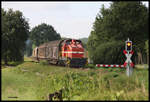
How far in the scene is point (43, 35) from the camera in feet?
259

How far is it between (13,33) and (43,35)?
138 ft

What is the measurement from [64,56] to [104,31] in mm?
10541

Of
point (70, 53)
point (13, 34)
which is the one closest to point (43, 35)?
point (13, 34)

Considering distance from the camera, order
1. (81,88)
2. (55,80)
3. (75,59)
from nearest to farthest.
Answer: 1. (81,88)
2. (55,80)
3. (75,59)

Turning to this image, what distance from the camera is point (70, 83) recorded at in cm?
1255

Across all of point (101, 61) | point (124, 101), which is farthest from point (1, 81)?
point (101, 61)

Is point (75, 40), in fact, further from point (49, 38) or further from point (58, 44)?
point (49, 38)

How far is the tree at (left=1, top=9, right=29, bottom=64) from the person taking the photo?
3609 centimetres

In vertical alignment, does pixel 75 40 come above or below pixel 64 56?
above

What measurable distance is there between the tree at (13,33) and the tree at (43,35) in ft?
122

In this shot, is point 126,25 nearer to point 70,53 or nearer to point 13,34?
point 70,53

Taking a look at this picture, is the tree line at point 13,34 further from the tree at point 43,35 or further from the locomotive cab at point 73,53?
the tree at point 43,35

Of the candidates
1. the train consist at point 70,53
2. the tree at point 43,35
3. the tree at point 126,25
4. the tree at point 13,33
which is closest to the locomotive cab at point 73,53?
the train consist at point 70,53

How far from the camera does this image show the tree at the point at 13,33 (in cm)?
3609
